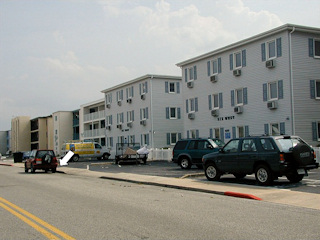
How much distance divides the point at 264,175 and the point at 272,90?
16756mm

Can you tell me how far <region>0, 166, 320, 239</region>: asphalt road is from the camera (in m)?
7.29

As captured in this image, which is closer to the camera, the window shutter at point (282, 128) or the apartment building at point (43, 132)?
the window shutter at point (282, 128)

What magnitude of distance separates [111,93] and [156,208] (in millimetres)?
46429

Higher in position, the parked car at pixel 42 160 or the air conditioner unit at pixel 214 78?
the air conditioner unit at pixel 214 78

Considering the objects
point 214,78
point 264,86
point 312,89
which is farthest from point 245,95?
point 312,89

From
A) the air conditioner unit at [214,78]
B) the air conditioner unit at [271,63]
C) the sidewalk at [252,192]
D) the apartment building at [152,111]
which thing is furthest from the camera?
the apartment building at [152,111]

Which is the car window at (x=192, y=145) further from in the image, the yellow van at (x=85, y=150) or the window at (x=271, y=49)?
the yellow van at (x=85, y=150)

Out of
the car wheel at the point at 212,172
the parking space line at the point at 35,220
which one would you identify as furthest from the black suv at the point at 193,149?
Result: the parking space line at the point at 35,220

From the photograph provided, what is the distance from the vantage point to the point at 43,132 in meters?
94.7

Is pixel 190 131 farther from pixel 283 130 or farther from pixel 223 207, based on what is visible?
pixel 223 207

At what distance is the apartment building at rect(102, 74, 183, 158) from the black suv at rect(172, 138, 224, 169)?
21.4 meters

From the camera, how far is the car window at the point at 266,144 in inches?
557

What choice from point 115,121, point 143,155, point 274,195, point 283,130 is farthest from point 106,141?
point 274,195

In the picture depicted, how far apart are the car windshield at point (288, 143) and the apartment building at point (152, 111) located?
104 feet
